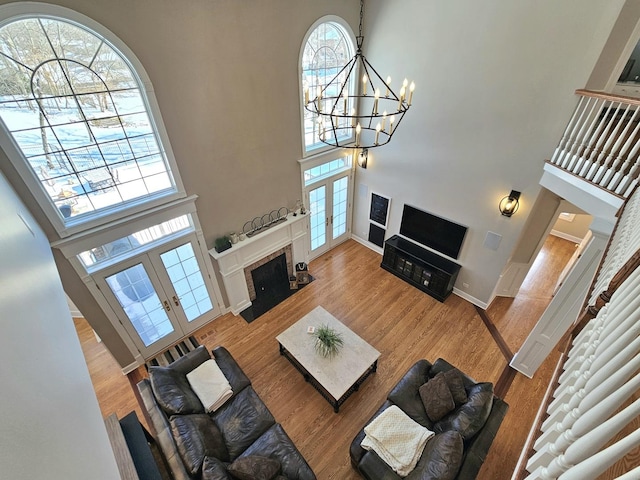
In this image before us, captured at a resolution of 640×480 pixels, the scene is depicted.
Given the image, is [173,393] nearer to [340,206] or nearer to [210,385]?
[210,385]

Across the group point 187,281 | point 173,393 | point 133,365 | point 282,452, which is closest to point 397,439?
point 282,452

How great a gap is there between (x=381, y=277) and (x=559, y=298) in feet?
10.4

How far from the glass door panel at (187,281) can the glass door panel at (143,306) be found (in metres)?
0.23

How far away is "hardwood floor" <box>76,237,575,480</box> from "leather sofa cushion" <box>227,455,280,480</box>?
961mm

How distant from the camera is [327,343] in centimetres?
429

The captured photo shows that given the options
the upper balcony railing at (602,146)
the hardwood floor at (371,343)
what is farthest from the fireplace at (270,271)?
the upper balcony railing at (602,146)

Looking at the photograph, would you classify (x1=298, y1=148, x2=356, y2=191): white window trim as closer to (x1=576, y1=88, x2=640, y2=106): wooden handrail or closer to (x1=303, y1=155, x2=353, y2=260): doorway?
(x1=303, y1=155, x2=353, y2=260): doorway

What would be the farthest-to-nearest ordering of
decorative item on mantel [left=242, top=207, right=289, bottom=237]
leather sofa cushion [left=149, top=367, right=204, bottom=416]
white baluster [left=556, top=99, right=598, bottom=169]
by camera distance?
decorative item on mantel [left=242, top=207, right=289, bottom=237] → white baluster [left=556, top=99, right=598, bottom=169] → leather sofa cushion [left=149, top=367, right=204, bottom=416]

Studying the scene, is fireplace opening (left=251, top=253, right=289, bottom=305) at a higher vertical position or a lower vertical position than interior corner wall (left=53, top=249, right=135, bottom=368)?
lower

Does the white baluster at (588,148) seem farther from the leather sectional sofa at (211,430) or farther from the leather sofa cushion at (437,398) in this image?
the leather sectional sofa at (211,430)

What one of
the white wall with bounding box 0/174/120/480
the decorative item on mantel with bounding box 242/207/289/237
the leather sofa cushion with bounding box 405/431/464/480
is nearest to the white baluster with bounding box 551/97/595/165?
the leather sofa cushion with bounding box 405/431/464/480

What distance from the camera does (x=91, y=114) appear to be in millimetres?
3238

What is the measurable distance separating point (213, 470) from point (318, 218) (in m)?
4.78

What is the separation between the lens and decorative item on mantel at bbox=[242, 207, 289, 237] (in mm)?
5191
